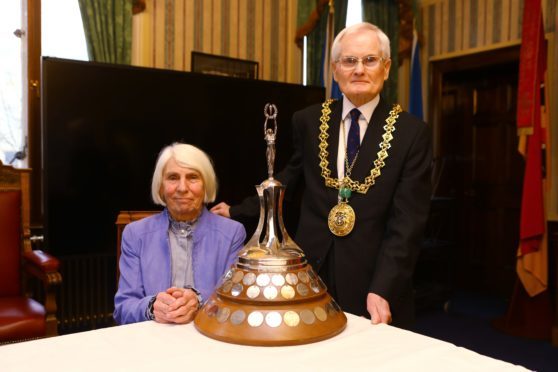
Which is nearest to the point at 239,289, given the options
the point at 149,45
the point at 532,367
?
the point at 532,367

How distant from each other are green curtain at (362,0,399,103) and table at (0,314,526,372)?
464cm

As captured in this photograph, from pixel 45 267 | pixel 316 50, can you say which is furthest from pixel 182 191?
pixel 316 50

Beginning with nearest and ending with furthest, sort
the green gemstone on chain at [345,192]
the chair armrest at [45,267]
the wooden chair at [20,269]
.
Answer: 1. the green gemstone on chain at [345,192]
2. the wooden chair at [20,269]
3. the chair armrest at [45,267]

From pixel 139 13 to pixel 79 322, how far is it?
7.75ft

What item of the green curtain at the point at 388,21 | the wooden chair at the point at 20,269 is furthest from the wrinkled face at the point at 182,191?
the green curtain at the point at 388,21

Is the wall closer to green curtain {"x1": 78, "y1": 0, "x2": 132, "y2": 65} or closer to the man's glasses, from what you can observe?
green curtain {"x1": 78, "y1": 0, "x2": 132, "y2": 65}

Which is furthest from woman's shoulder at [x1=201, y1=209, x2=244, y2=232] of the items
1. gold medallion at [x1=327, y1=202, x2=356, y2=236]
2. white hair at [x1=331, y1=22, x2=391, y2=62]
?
white hair at [x1=331, y1=22, x2=391, y2=62]

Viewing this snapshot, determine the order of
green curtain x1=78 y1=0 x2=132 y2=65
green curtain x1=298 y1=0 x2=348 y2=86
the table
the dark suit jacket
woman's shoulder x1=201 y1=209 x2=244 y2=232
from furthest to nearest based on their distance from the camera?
green curtain x1=298 y1=0 x2=348 y2=86 < green curtain x1=78 y1=0 x2=132 y2=65 < woman's shoulder x1=201 y1=209 x2=244 y2=232 < the dark suit jacket < the table

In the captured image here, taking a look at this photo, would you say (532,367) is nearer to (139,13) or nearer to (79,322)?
(79,322)

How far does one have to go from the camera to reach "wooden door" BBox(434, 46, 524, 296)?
221 inches

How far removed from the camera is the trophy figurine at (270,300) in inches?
45.2

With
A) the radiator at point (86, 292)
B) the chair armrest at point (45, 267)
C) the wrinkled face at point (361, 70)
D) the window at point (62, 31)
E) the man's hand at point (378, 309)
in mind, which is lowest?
the radiator at point (86, 292)

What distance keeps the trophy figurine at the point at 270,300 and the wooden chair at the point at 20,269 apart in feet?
5.66

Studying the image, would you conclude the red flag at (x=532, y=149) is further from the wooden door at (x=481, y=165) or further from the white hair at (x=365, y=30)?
the white hair at (x=365, y=30)
